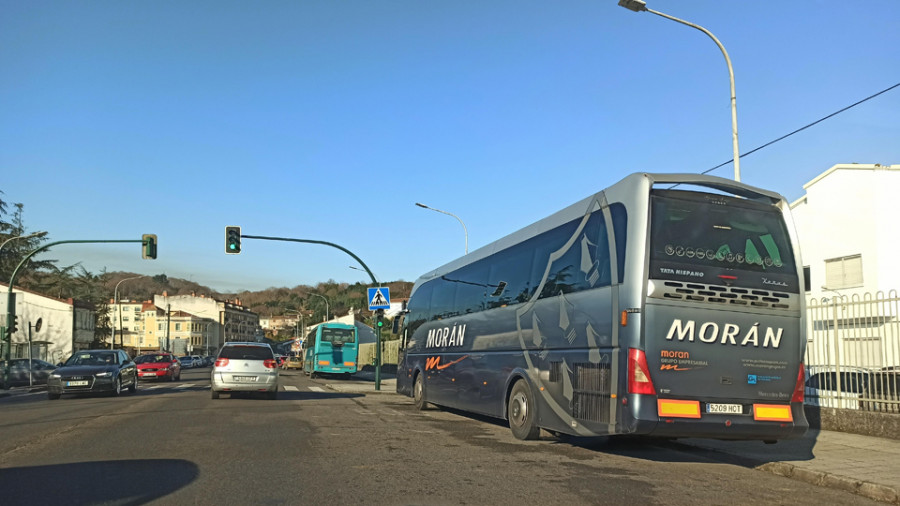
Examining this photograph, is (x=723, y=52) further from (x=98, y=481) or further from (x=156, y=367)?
(x=156, y=367)

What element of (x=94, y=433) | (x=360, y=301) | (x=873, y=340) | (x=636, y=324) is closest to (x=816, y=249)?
(x=873, y=340)

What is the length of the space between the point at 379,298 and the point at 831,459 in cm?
1821

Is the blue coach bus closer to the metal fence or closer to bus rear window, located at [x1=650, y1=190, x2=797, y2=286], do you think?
bus rear window, located at [x1=650, y1=190, x2=797, y2=286]

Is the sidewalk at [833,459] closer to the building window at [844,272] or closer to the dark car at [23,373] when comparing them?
the building window at [844,272]

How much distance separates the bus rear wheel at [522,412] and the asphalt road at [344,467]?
28 cm

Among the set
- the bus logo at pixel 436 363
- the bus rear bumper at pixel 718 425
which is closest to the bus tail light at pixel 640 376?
the bus rear bumper at pixel 718 425

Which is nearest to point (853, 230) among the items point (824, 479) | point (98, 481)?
point (824, 479)

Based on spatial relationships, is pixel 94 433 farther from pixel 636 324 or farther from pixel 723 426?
pixel 723 426

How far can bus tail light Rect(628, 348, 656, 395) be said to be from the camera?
8.01m

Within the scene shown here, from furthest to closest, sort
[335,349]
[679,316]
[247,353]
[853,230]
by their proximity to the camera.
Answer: [335,349] → [853,230] → [247,353] → [679,316]

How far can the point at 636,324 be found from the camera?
8031 millimetres

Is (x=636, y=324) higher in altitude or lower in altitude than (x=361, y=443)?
higher

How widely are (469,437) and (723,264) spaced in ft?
16.9

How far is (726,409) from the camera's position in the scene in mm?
8211
